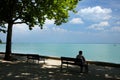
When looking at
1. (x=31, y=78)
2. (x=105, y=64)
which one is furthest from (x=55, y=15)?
(x=31, y=78)

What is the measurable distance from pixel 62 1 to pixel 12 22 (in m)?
5.32

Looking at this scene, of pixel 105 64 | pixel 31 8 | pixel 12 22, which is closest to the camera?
pixel 105 64

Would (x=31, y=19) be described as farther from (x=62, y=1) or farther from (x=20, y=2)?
(x=62, y=1)

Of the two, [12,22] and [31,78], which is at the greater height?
[12,22]

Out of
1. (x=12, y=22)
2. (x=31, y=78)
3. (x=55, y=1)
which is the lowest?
(x=31, y=78)

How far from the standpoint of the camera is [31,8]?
21.6 metres

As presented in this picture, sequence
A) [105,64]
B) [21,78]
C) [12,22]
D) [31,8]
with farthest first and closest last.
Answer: [12,22], [31,8], [105,64], [21,78]

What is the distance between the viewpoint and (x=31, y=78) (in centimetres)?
1275

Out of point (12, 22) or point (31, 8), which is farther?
point (12, 22)

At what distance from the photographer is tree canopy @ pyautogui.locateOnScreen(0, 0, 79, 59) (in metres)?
21.5

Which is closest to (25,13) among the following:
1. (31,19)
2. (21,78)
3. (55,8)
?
(31,19)

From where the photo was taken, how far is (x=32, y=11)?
2142cm

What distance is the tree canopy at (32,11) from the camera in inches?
848

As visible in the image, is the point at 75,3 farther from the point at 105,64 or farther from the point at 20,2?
the point at 105,64
